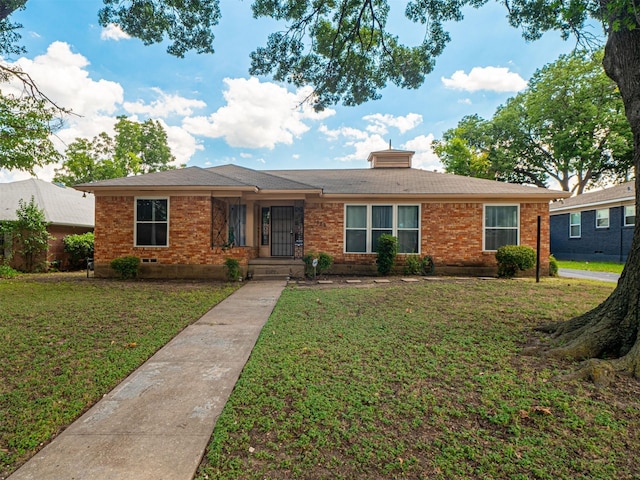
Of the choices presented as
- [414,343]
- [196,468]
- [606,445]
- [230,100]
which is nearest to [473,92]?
[230,100]

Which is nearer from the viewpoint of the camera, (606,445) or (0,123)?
(606,445)

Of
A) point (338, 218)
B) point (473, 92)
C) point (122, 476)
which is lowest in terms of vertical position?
point (122, 476)

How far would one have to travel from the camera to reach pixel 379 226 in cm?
1112

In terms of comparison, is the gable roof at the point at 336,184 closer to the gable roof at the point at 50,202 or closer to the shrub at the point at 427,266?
the shrub at the point at 427,266

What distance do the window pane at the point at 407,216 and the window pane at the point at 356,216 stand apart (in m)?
1.24

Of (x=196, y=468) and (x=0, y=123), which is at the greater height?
(x=0, y=123)

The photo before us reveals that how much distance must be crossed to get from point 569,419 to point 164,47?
1085 centimetres

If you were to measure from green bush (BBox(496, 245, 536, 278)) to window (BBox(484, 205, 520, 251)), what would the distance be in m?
0.57

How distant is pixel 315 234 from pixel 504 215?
659 centimetres

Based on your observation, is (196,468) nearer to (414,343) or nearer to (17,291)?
(414,343)

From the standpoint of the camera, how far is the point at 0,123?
31.7ft

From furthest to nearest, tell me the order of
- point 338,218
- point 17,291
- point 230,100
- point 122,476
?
1. point 230,100
2. point 338,218
3. point 17,291
4. point 122,476

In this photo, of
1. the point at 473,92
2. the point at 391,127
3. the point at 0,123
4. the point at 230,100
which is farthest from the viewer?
the point at 473,92

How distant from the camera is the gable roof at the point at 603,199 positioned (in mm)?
15375
